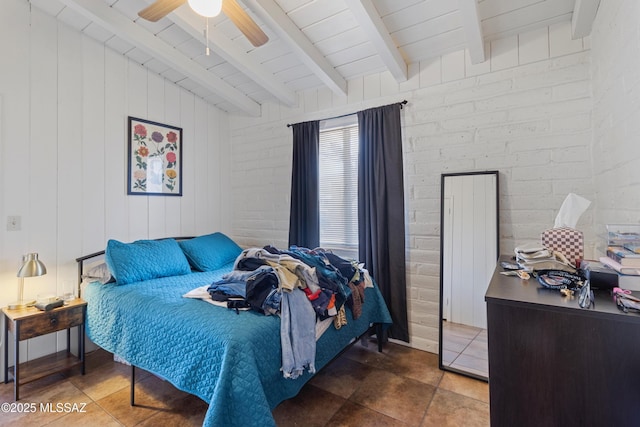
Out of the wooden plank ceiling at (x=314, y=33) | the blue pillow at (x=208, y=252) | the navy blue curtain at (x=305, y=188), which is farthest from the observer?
the navy blue curtain at (x=305, y=188)

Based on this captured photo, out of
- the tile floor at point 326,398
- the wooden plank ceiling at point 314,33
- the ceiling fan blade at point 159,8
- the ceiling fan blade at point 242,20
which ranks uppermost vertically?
the wooden plank ceiling at point 314,33

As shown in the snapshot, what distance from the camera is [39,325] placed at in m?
2.21

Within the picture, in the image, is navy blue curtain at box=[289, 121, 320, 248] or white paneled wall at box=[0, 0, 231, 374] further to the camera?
navy blue curtain at box=[289, 121, 320, 248]

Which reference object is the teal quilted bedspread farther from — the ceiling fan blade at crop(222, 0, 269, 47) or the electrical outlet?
the ceiling fan blade at crop(222, 0, 269, 47)

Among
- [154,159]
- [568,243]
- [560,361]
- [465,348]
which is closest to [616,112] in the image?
[568,243]

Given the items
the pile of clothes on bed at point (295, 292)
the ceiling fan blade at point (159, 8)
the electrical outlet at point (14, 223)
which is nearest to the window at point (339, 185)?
the pile of clothes on bed at point (295, 292)

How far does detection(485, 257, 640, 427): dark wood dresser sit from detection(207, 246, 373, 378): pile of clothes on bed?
3.09ft

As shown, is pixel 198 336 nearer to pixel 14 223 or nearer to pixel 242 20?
pixel 242 20

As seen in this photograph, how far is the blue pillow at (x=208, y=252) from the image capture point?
3072 millimetres

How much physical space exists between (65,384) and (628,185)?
11.8ft

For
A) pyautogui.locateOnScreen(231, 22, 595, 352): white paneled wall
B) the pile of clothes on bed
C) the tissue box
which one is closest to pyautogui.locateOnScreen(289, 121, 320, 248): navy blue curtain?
pyautogui.locateOnScreen(231, 22, 595, 352): white paneled wall

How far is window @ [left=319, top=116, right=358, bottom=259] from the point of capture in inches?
123

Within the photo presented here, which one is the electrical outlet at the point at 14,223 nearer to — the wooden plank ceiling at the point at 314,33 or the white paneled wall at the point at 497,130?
the wooden plank ceiling at the point at 314,33

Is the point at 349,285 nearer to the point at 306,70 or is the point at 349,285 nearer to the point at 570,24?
the point at 306,70
